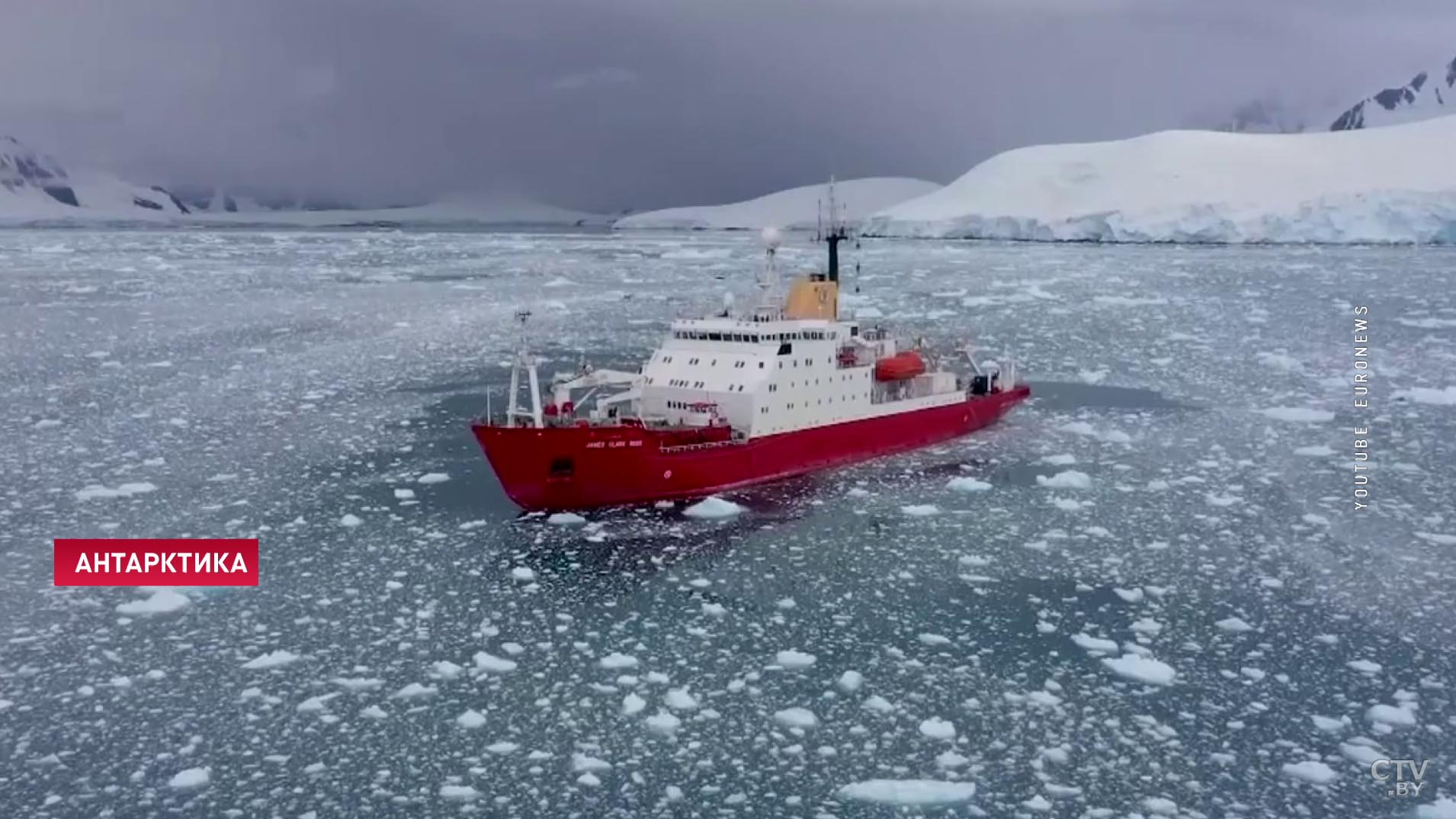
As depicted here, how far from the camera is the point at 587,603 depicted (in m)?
10.3

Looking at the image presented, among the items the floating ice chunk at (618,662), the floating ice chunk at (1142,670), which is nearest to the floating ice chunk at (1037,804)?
the floating ice chunk at (1142,670)

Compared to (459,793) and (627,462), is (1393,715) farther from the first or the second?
(627,462)

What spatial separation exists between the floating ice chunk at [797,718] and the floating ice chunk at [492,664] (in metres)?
2.32

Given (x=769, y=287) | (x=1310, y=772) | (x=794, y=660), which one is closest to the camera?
(x=1310, y=772)

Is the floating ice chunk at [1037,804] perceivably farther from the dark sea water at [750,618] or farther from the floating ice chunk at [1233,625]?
the floating ice chunk at [1233,625]

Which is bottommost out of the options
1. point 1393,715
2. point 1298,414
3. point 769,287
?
point 1393,715

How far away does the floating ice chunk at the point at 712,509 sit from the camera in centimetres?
1359

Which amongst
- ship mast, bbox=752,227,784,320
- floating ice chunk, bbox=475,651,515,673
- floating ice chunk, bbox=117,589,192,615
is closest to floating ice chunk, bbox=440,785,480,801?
floating ice chunk, bbox=475,651,515,673

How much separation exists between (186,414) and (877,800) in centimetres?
1581

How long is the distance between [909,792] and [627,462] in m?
7.48

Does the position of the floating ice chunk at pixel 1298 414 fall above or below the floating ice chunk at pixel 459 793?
above

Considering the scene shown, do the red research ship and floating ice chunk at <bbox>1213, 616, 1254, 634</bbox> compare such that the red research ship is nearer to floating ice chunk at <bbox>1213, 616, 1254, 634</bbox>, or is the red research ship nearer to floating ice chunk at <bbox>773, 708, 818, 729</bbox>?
floating ice chunk at <bbox>773, 708, 818, 729</bbox>

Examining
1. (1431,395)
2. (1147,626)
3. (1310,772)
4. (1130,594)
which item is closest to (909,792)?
(1310,772)

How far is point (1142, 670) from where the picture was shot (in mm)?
8656
